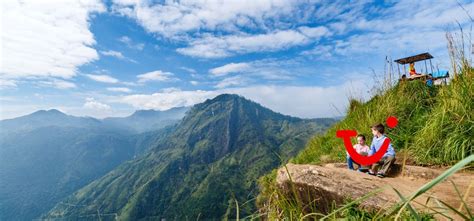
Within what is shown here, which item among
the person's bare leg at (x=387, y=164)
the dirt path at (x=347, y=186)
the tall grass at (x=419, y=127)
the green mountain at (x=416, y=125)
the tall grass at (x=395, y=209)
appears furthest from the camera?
the person's bare leg at (x=387, y=164)

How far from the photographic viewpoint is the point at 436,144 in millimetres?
→ 8539

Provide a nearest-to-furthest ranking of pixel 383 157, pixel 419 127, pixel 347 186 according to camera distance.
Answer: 1. pixel 347 186
2. pixel 383 157
3. pixel 419 127

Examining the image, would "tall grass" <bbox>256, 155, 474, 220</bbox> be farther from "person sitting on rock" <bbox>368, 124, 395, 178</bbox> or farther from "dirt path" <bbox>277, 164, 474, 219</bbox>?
"person sitting on rock" <bbox>368, 124, 395, 178</bbox>

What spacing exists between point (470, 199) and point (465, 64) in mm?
5163

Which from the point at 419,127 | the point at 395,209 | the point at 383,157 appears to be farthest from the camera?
the point at 419,127

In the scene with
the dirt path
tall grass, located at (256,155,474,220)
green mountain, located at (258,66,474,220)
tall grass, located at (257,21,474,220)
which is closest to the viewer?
tall grass, located at (256,155,474,220)

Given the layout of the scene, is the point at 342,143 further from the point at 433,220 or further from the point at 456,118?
the point at 433,220

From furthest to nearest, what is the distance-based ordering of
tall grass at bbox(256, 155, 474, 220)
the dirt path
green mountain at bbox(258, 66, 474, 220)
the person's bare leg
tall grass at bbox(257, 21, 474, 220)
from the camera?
the person's bare leg, green mountain at bbox(258, 66, 474, 220), tall grass at bbox(257, 21, 474, 220), the dirt path, tall grass at bbox(256, 155, 474, 220)

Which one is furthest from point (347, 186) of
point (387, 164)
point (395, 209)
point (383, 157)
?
point (395, 209)

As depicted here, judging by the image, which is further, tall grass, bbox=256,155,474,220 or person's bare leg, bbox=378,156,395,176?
person's bare leg, bbox=378,156,395,176

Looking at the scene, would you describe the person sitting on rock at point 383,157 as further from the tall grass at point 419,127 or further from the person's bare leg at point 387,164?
the tall grass at point 419,127

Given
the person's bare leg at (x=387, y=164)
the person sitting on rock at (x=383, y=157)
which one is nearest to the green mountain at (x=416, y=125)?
the person sitting on rock at (x=383, y=157)

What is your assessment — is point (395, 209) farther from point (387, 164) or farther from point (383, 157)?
point (383, 157)

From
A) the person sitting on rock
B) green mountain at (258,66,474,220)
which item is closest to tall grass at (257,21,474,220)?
green mountain at (258,66,474,220)
